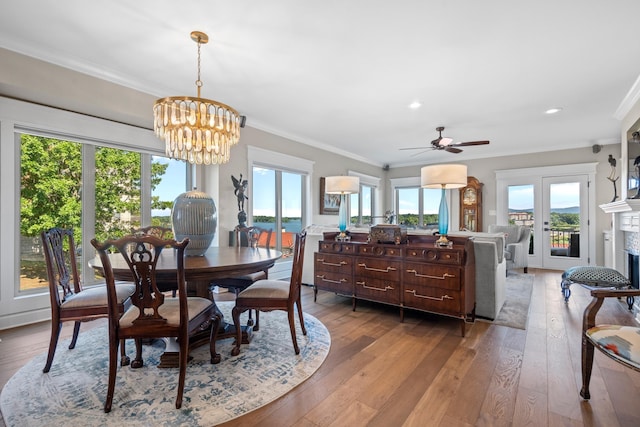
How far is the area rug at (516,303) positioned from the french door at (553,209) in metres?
1.43

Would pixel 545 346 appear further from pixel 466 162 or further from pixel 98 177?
pixel 466 162

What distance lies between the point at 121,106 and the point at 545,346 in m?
4.58

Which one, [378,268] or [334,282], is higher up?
[378,268]

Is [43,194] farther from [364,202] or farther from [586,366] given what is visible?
[364,202]

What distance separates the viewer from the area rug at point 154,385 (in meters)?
1.56

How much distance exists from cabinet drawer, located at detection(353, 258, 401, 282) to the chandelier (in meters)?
1.84

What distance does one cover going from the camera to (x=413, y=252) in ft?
9.53

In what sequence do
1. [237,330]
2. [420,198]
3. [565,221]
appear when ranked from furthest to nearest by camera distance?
1. [420,198]
2. [565,221]
3. [237,330]

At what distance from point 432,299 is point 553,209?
5.03 metres

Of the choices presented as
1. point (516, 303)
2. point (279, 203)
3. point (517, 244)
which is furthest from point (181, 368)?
point (517, 244)

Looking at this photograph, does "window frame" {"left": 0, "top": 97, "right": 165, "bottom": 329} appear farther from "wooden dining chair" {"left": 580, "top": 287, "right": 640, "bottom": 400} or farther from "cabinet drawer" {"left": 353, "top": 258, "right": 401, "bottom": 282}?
"wooden dining chair" {"left": 580, "top": 287, "right": 640, "bottom": 400}

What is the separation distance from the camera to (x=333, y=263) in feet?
11.4

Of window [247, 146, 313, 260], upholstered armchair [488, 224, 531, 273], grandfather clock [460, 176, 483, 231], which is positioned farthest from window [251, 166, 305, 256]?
grandfather clock [460, 176, 483, 231]

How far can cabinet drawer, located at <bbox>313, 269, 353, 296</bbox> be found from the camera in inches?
132
